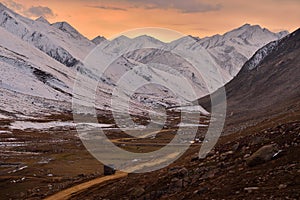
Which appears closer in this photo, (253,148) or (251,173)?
(251,173)

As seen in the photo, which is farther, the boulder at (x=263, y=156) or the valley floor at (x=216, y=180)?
the boulder at (x=263, y=156)

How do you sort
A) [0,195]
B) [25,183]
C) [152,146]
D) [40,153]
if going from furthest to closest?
1. [152,146]
2. [40,153]
3. [25,183]
4. [0,195]

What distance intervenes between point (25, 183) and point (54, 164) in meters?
20.0

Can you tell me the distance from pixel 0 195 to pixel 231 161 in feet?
119

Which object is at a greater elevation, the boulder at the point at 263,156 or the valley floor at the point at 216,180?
the boulder at the point at 263,156

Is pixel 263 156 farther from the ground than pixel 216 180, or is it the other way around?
pixel 263 156

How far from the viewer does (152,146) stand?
376 ft

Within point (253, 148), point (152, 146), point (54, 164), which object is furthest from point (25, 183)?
point (152, 146)

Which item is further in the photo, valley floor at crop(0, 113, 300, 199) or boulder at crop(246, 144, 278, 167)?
boulder at crop(246, 144, 278, 167)

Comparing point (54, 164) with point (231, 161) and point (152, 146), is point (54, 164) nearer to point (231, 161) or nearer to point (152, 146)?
point (152, 146)

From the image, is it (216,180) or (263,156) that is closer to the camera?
(263,156)

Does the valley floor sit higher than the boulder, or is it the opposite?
the boulder

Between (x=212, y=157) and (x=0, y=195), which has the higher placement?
(x=212, y=157)

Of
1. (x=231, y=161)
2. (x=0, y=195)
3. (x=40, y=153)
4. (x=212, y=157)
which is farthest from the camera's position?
(x=40, y=153)
